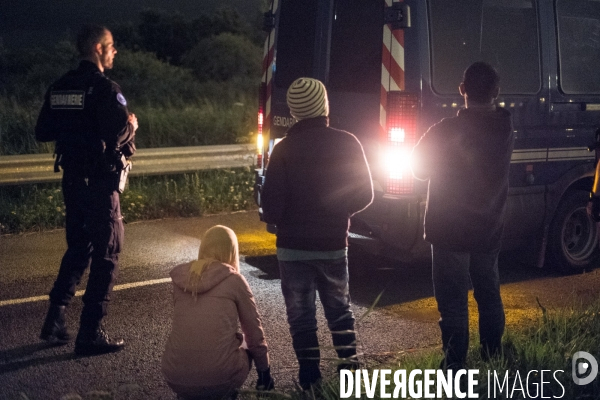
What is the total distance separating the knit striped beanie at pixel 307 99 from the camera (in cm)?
433

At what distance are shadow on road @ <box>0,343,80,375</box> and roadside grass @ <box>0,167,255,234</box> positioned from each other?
3.76 metres

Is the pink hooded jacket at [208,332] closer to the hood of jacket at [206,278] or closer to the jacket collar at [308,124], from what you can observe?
the hood of jacket at [206,278]

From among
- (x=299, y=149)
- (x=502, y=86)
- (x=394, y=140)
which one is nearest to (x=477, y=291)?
(x=299, y=149)

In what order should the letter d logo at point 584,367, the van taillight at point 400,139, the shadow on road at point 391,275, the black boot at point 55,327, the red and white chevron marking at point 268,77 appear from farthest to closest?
the red and white chevron marking at point 268,77
the shadow on road at point 391,275
the van taillight at point 400,139
the black boot at point 55,327
the letter d logo at point 584,367

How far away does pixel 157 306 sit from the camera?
6359 millimetres

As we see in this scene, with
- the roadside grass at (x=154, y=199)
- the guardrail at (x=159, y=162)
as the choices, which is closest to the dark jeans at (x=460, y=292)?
the roadside grass at (x=154, y=199)

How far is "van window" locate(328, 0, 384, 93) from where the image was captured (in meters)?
6.40

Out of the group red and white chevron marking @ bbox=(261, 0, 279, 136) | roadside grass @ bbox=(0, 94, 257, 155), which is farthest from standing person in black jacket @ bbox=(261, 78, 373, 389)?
roadside grass @ bbox=(0, 94, 257, 155)

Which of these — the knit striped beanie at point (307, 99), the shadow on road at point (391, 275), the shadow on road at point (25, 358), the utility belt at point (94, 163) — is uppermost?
the knit striped beanie at point (307, 99)

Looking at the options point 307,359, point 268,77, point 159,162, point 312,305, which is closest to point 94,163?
point 312,305

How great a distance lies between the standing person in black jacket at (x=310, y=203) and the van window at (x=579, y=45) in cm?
339

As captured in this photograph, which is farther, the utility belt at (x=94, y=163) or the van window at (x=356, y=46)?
the van window at (x=356, y=46)

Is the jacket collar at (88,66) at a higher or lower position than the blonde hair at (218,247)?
higher

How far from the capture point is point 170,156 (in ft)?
34.1
